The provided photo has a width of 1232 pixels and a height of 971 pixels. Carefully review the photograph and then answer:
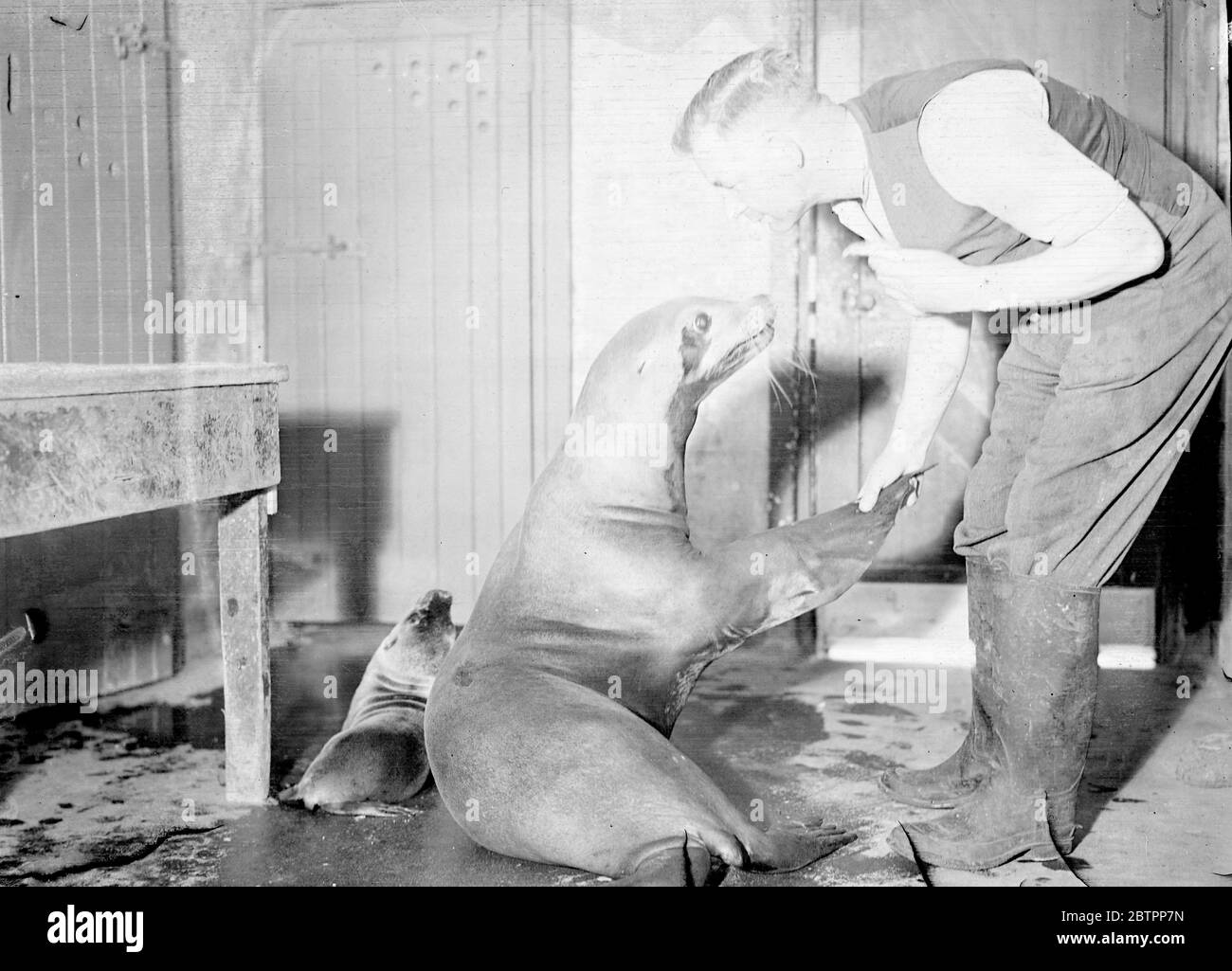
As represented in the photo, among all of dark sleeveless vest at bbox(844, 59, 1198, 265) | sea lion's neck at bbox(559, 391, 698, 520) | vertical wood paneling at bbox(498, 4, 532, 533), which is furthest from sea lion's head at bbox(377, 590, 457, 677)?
dark sleeveless vest at bbox(844, 59, 1198, 265)

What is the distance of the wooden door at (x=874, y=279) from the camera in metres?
2.55

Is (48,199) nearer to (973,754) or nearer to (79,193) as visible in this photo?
(79,193)

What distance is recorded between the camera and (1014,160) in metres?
1.64

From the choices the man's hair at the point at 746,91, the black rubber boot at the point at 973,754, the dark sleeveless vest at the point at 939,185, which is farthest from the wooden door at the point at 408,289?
the black rubber boot at the point at 973,754

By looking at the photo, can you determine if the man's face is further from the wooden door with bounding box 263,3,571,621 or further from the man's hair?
the wooden door with bounding box 263,3,571,621

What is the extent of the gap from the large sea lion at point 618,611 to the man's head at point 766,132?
0.27 m

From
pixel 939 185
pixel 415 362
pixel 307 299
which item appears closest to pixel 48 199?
pixel 307 299

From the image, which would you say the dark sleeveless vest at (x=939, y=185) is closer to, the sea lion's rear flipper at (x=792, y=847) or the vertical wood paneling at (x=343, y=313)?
the sea lion's rear flipper at (x=792, y=847)

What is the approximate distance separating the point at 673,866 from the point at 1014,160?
1.13 m

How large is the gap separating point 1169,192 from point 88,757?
2372mm

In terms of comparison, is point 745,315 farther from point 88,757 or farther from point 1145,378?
point 88,757

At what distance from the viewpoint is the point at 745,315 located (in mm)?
2086

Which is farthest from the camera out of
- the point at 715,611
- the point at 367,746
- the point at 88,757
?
the point at 88,757
